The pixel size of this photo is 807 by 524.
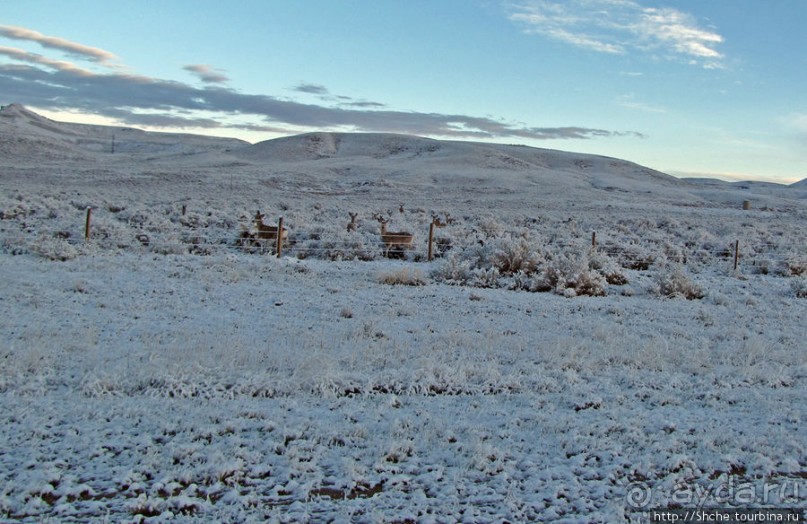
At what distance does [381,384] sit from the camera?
7.53m

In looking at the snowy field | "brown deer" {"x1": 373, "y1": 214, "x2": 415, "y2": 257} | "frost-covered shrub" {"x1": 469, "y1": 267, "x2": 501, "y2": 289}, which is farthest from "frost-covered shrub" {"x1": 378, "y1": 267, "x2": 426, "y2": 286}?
"brown deer" {"x1": 373, "y1": 214, "x2": 415, "y2": 257}

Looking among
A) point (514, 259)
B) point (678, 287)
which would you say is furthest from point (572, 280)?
point (678, 287)

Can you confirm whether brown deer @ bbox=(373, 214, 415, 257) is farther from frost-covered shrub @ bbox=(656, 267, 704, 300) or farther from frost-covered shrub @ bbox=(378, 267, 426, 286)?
frost-covered shrub @ bbox=(656, 267, 704, 300)

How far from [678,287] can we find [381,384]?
997 cm

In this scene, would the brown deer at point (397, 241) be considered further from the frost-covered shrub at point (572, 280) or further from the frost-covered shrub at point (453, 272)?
the frost-covered shrub at point (572, 280)

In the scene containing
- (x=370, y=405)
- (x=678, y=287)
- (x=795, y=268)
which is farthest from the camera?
(x=795, y=268)

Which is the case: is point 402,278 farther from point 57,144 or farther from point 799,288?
point 57,144

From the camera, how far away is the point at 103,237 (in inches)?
738

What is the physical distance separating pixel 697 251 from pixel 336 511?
22.2 meters

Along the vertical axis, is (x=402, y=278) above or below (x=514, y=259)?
below

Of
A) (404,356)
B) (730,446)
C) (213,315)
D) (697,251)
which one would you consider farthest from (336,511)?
(697,251)

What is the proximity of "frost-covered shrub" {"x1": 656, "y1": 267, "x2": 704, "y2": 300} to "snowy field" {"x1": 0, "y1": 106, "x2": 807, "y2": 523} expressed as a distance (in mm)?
65

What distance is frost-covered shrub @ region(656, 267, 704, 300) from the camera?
49.5ft

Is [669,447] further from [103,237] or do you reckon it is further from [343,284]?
[103,237]
